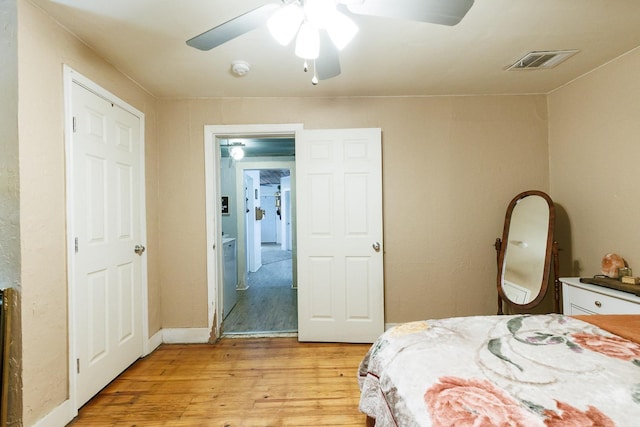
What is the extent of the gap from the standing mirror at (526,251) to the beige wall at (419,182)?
178 mm

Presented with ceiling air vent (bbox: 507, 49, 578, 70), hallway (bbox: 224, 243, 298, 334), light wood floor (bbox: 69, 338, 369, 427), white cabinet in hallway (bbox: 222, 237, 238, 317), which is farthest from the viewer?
white cabinet in hallway (bbox: 222, 237, 238, 317)

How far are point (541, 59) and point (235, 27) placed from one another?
7.27 ft

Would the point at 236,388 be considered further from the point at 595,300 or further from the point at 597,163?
the point at 597,163

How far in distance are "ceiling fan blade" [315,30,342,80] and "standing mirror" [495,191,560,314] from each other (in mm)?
2042

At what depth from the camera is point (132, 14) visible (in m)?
1.63

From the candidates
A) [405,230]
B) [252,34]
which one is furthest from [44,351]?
[405,230]

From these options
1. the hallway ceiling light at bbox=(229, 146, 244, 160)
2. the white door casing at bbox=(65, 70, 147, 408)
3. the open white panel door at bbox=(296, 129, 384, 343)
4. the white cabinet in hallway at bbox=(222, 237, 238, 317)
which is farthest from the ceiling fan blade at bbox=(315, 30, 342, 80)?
the hallway ceiling light at bbox=(229, 146, 244, 160)

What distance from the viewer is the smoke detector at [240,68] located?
7.07 ft

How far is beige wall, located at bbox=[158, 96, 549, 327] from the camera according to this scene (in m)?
2.78

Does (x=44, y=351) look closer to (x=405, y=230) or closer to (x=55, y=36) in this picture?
(x=55, y=36)

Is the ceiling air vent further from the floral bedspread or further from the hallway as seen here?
the hallway

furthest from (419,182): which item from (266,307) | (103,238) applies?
(103,238)

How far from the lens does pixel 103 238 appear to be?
6.71 ft

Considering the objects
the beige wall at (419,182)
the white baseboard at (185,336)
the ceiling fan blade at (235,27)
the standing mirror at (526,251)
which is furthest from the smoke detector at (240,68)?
the standing mirror at (526,251)
